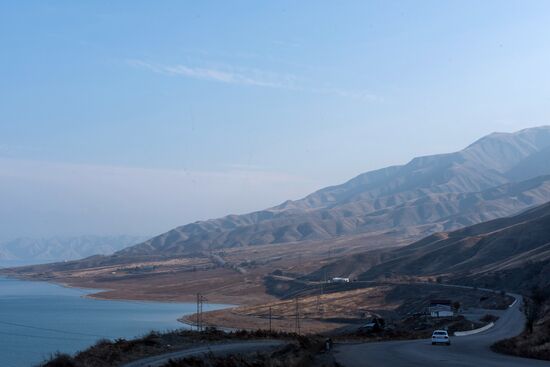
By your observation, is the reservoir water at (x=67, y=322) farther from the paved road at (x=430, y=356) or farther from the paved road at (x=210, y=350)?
the paved road at (x=430, y=356)

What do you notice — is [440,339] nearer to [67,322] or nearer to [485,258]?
[67,322]

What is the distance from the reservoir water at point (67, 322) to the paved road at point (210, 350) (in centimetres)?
2651

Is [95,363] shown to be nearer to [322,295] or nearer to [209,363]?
[209,363]

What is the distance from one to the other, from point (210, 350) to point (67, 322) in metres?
75.4

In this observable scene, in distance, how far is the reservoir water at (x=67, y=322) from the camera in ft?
226

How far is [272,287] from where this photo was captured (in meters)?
138

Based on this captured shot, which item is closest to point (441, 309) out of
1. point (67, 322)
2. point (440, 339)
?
point (440, 339)

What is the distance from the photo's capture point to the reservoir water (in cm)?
6875

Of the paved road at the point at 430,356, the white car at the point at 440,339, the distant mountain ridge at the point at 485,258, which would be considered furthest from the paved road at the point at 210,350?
the distant mountain ridge at the point at 485,258

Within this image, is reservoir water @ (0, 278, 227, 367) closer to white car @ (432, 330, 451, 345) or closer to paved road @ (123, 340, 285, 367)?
paved road @ (123, 340, 285, 367)

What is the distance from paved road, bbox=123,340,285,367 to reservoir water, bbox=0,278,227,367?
26.5m

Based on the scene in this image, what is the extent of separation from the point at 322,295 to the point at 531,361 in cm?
Result: 8645

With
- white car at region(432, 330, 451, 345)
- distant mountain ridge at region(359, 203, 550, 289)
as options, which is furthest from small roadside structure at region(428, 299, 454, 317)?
white car at region(432, 330, 451, 345)

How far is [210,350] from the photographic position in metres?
26.8
